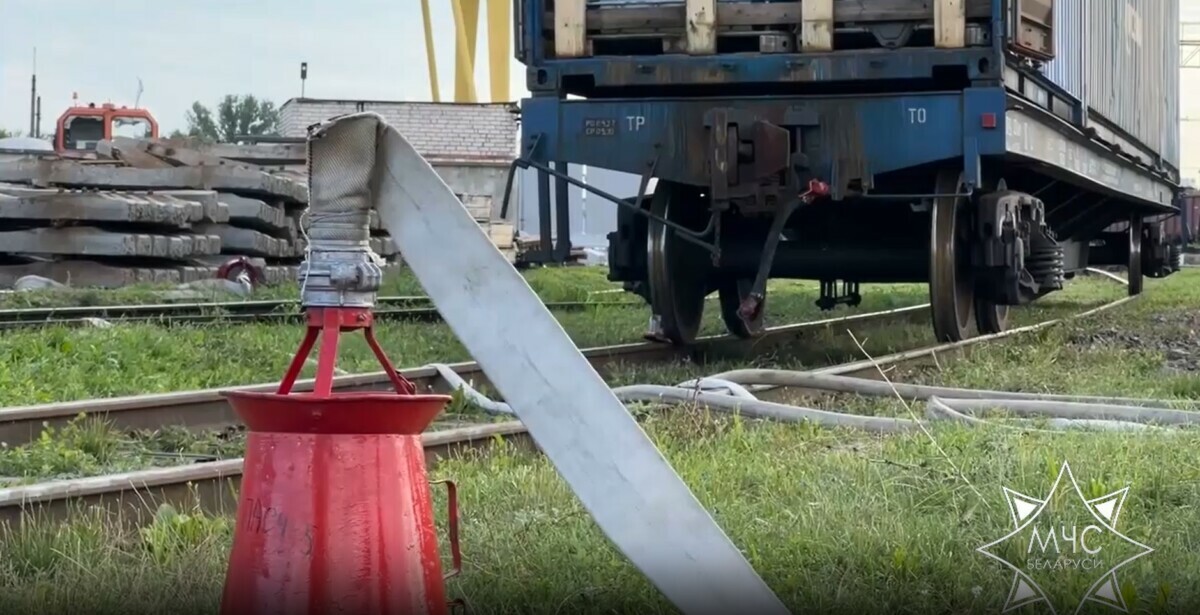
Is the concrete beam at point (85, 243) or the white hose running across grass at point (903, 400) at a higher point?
the concrete beam at point (85, 243)

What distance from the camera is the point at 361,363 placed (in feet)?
26.4

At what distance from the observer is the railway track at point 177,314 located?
33.6 ft

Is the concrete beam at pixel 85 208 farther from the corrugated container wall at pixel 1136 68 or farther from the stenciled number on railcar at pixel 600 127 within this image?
the corrugated container wall at pixel 1136 68

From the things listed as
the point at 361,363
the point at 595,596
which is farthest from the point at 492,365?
the point at 361,363

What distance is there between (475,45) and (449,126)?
37.3 ft

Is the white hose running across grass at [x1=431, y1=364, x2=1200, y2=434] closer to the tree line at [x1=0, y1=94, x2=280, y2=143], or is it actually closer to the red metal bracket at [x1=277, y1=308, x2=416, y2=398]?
the red metal bracket at [x1=277, y1=308, x2=416, y2=398]

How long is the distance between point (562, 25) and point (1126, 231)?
10.2m

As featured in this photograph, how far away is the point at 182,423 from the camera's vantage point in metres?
5.93

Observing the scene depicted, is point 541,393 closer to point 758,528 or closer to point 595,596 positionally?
point 595,596

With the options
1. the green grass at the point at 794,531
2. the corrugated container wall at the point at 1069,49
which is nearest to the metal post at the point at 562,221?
the corrugated container wall at the point at 1069,49

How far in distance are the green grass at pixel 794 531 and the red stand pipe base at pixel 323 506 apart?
56 cm

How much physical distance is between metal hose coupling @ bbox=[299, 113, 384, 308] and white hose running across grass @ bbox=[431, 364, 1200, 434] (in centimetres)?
253

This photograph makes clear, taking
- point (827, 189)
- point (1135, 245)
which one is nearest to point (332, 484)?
point (827, 189)

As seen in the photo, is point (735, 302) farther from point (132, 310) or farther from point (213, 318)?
point (132, 310)
